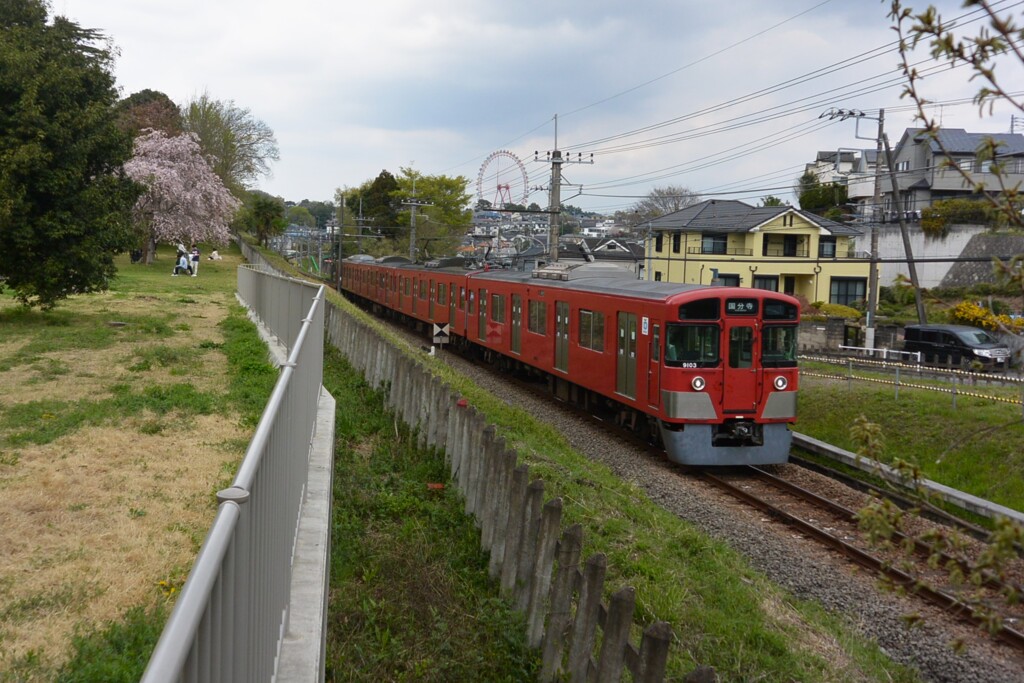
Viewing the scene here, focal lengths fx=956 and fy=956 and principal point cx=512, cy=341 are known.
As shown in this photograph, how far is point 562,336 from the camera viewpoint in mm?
16500

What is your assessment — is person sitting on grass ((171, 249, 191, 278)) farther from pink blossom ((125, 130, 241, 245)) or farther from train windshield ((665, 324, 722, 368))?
train windshield ((665, 324, 722, 368))

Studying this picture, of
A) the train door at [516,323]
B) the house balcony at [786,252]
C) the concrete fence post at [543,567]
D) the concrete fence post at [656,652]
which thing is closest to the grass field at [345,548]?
the concrete fence post at [543,567]

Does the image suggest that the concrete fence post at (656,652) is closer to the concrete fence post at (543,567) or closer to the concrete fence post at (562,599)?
the concrete fence post at (562,599)

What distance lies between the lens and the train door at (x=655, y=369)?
40.7 ft

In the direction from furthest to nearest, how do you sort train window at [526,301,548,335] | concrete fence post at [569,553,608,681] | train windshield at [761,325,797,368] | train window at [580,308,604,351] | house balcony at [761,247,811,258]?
house balcony at [761,247,811,258]
train window at [526,301,548,335]
train window at [580,308,604,351]
train windshield at [761,325,797,368]
concrete fence post at [569,553,608,681]

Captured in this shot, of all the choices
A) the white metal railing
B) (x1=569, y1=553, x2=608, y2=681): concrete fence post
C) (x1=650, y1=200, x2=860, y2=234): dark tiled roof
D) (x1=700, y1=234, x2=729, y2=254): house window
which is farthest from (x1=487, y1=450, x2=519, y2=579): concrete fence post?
(x1=700, y1=234, x2=729, y2=254): house window

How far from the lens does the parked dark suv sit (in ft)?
85.7

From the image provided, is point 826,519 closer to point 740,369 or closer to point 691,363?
point 740,369

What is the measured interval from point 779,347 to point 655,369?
1.67 meters

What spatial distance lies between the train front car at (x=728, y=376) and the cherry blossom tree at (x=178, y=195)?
36.1m

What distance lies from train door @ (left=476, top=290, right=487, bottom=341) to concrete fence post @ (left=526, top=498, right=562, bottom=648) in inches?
662

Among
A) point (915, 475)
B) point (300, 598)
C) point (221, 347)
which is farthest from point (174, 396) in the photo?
point (915, 475)

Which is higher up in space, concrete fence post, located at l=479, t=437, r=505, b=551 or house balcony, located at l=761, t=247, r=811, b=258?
house balcony, located at l=761, t=247, r=811, b=258

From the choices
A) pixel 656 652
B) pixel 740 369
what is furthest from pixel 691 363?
pixel 656 652
